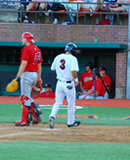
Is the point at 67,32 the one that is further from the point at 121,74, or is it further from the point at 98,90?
the point at 98,90

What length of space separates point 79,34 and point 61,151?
37.1 ft

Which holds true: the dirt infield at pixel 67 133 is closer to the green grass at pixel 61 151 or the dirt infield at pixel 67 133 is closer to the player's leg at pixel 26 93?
the player's leg at pixel 26 93

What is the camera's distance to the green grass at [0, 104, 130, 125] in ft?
27.6

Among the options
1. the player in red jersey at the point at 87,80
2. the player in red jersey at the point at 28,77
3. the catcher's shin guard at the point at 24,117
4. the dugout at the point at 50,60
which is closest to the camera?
the player in red jersey at the point at 28,77

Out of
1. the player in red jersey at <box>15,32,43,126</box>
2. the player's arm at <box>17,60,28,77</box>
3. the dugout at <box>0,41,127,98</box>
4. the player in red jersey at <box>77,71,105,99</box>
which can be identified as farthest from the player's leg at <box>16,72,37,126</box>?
the dugout at <box>0,41,127,98</box>

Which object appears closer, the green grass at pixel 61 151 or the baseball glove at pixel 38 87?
the green grass at pixel 61 151

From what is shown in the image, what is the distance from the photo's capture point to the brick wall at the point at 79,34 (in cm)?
1559

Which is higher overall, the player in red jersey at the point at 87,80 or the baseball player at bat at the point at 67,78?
the baseball player at bat at the point at 67,78

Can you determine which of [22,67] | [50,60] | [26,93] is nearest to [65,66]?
[22,67]

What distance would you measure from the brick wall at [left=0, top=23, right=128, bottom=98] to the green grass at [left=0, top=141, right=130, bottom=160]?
1029cm

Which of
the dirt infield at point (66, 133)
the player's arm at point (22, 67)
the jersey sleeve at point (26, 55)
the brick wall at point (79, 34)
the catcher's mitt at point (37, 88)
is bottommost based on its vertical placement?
the dirt infield at point (66, 133)

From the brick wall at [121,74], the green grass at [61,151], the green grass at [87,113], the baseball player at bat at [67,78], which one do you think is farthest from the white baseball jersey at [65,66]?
the brick wall at [121,74]

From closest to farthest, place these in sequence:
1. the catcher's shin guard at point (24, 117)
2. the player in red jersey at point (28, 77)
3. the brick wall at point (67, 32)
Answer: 1. the player in red jersey at point (28, 77)
2. the catcher's shin guard at point (24, 117)
3. the brick wall at point (67, 32)

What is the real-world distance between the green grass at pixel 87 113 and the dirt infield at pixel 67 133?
2.27 ft
